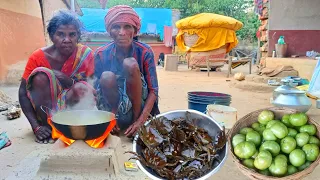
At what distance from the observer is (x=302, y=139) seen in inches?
58.4

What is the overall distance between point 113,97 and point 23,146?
873mm

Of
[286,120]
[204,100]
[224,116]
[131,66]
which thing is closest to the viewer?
[286,120]

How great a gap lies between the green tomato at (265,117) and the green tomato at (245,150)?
23cm

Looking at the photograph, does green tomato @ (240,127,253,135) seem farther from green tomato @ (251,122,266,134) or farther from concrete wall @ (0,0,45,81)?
concrete wall @ (0,0,45,81)

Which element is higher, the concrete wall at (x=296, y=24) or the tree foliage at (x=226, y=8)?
the tree foliage at (x=226, y=8)

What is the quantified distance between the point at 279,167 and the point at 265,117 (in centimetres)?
37

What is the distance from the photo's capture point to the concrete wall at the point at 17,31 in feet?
16.5

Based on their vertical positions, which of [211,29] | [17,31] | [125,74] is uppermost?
[211,29]

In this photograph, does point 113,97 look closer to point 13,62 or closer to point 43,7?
point 13,62

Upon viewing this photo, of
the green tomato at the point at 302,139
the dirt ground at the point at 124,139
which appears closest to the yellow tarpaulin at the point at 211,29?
the dirt ground at the point at 124,139

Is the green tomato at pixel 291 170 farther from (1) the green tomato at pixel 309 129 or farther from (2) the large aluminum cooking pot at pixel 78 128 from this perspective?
(2) the large aluminum cooking pot at pixel 78 128

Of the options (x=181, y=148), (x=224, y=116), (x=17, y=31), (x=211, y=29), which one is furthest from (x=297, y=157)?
(x=211, y=29)

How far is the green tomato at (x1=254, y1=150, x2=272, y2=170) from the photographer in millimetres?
1405

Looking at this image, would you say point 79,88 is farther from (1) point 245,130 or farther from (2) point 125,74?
(1) point 245,130
